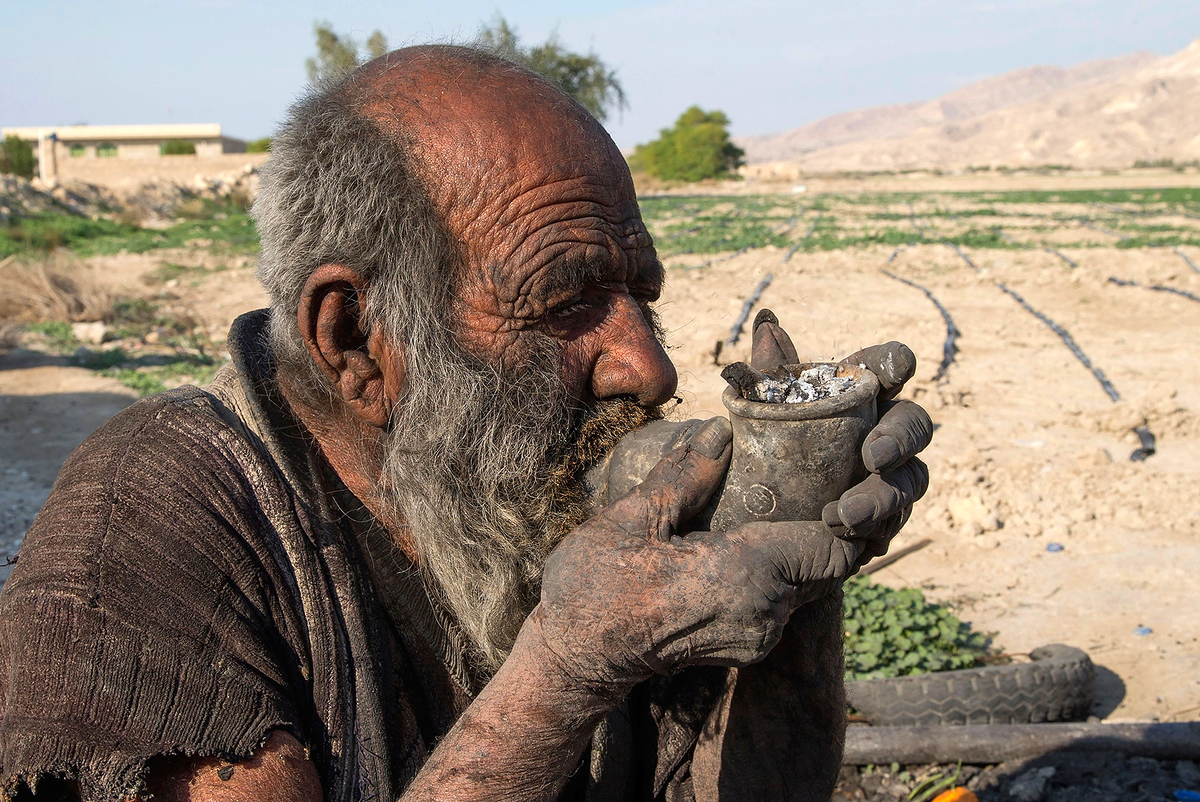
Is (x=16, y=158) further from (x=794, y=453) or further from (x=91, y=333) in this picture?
(x=794, y=453)

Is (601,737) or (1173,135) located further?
(1173,135)

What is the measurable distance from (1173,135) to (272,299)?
105781 mm

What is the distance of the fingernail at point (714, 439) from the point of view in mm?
1342

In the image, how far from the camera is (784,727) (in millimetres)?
1861

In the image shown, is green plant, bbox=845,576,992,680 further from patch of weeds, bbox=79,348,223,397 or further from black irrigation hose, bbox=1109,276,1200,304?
black irrigation hose, bbox=1109,276,1200,304

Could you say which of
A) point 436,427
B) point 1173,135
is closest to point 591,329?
point 436,427

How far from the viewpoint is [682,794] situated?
6.58 feet

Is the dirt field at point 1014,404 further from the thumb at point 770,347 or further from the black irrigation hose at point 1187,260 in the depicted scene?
the thumb at point 770,347

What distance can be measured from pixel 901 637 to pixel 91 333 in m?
10.4

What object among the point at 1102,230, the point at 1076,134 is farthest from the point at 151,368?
the point at 1076,134

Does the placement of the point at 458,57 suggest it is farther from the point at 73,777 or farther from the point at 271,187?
the point at 73,777

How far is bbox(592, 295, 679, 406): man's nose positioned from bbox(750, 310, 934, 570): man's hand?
1.28 feet

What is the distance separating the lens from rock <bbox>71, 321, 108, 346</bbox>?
35.9 feet

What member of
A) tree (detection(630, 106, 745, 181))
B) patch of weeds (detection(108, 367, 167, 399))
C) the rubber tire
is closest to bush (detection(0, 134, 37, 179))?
tree (detection(630, 106, 745, 181))
